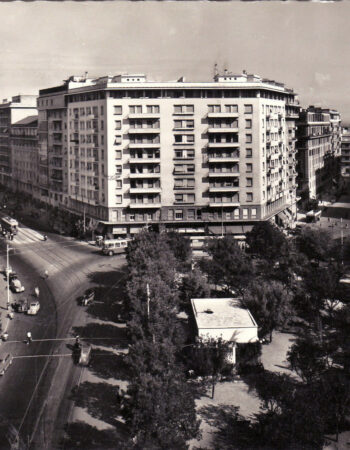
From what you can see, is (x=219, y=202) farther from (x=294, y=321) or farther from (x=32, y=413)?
(x=32, y=413)

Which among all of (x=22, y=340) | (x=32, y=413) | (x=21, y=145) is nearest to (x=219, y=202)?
(x=22, y=340)

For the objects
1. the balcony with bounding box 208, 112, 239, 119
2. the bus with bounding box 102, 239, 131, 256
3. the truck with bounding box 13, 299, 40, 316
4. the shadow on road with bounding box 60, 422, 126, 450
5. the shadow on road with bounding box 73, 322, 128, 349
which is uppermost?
the balcony with bounding box 208, 112, 239, 119

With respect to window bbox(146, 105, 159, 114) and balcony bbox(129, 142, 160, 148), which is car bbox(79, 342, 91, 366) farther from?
window bbox(146, 105, 159, 114)

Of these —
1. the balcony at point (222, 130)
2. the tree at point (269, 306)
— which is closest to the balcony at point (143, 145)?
the balcony at point (222, 130)

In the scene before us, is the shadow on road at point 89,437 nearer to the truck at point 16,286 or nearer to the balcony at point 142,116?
the truck at point 16,286

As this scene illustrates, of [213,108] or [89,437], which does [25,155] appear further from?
[89,437]

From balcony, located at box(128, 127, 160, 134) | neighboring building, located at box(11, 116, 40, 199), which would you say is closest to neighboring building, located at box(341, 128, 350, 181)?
neighboring building, located at box(11, 116, 40, 199)
